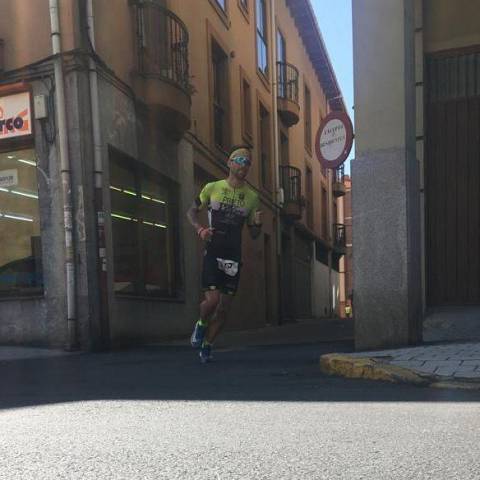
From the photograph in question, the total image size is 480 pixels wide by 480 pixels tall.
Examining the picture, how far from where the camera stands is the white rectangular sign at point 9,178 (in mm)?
7723

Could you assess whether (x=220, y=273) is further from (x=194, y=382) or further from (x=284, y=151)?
(x=284, y=151)

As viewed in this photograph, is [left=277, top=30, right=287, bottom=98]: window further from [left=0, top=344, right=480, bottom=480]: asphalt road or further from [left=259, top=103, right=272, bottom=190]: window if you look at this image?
[left=0, top=344, right=480, bottom=480]: asphalt road

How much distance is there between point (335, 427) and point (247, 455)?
23.6 inches

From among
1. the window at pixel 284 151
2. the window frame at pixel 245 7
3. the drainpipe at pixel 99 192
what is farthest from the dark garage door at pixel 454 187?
the window at pixel 284 151

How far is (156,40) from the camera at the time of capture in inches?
343

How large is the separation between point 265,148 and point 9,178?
32.2 feet

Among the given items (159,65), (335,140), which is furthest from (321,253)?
(335,140)

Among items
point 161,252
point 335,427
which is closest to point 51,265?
point 161,252

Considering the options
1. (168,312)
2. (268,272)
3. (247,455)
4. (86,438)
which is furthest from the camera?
(268,272)

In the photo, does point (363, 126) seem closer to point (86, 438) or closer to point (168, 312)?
point (86, 438)

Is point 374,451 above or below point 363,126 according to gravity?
below

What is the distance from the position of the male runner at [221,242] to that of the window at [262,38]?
11565 millimetres

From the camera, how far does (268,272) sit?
16375 millimetres

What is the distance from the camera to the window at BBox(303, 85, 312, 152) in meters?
22.7
